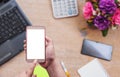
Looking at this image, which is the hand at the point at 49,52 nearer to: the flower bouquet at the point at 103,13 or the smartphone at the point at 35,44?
the smartphone at the point at 35,44

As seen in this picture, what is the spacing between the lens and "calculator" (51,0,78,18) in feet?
4.13

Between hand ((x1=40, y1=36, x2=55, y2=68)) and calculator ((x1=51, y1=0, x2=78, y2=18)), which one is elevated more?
calculator ((x1=51, y1=0, x2=78, y2=18))

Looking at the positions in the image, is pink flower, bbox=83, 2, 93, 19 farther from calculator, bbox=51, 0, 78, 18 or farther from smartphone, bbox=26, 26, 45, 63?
smartphone, bbox=26, 26, 45, 63

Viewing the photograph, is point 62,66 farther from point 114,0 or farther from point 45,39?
point 114,0

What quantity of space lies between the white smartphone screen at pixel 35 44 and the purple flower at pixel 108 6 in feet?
0.90

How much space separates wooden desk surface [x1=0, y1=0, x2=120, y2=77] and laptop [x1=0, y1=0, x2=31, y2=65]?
3 cm

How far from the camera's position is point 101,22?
1.19 meters

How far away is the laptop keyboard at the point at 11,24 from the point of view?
3.91 ft

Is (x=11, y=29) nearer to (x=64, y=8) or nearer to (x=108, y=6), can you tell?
(x=64, y=8)

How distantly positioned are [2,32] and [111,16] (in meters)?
0.44

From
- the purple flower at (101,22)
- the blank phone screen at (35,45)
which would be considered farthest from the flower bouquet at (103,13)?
the blank phone screen at (35,45)

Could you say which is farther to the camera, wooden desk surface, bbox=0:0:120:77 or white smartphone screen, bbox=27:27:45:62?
wooden desk surface, bbox=0:0:120:77

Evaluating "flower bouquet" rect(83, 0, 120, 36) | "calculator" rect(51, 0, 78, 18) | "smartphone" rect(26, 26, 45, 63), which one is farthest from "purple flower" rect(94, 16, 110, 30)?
"smartphone" rect(26, 26, 45, 63)

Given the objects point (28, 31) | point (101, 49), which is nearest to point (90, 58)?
point (101, 49)
